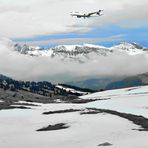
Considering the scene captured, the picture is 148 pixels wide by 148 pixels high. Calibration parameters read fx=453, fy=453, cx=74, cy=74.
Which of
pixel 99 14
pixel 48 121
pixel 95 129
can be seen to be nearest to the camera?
pixel 95 129

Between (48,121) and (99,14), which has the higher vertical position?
(99,14)

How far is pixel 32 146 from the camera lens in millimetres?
67938

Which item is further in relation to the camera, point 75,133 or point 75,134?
point 75,133

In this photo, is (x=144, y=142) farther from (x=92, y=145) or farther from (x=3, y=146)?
(x=3, y=146)

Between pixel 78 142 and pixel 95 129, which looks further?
pixel 95 129

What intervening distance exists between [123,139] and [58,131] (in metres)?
19.5

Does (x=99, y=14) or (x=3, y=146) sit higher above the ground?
(x=99, y=14)

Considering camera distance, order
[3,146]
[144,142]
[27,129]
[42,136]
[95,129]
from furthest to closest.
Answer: [27,129] → [95,129] → [42,136] → [3,146] → [144,142]

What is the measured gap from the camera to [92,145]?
62406 millimetres

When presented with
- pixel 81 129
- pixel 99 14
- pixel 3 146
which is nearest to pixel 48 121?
pixel 81 129

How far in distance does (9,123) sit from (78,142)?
42.9m

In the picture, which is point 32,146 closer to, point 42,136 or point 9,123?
point 42,136

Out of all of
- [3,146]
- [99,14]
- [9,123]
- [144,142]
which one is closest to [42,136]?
[3,146]

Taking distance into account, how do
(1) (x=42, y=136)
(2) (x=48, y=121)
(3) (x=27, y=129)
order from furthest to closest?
(2) (x=48, y=121)
(3) (x=27, y=129)
(1) (x=42, y=136)
